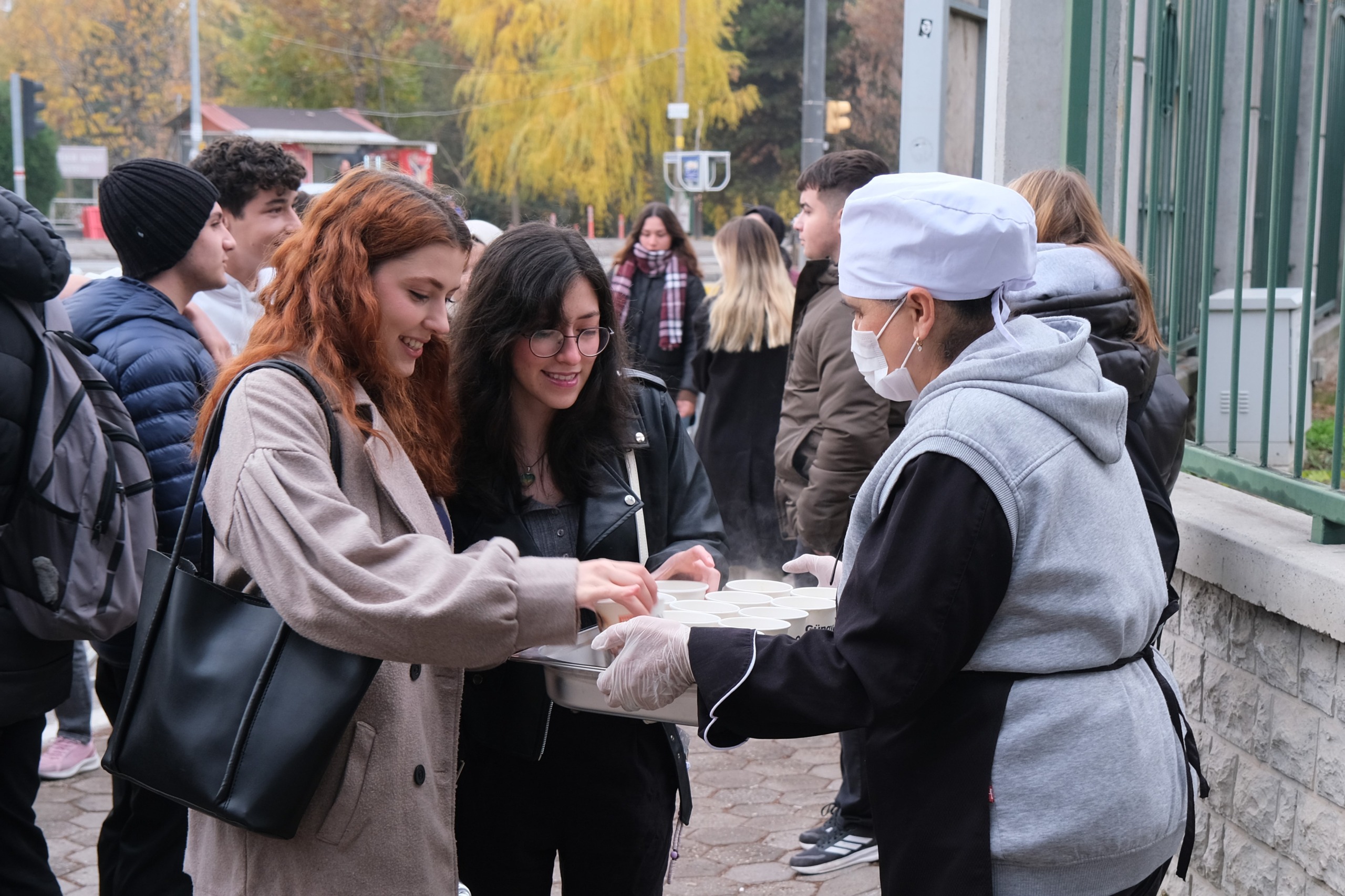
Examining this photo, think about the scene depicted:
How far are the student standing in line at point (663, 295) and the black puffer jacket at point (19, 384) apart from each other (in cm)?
496

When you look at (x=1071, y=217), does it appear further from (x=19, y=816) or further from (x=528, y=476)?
(x=19, y=816)

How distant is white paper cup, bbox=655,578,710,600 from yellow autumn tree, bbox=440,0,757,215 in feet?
122

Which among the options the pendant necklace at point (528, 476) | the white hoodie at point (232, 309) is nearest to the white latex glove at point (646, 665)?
the pendant necklace at point (528, 476)

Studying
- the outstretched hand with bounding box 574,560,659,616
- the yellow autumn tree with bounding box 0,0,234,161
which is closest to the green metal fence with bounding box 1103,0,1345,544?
the outstretched hand with bounding box 574,560,659,616

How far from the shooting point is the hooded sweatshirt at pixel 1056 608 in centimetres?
184

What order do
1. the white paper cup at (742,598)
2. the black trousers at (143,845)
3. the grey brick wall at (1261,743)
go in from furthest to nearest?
the black trousers at (143,845), the grey brick wall at (1261,743), the white paper cup at (742,598)

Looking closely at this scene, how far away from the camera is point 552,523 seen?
272 cm

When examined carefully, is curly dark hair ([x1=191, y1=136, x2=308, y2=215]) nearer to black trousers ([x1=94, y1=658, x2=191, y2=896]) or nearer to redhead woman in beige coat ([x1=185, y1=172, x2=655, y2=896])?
black trousers ([x1=94, y1=658, x2=191, y2=896])

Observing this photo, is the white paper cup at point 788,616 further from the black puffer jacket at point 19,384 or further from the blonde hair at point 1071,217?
the black puffer jacket at point 19,384

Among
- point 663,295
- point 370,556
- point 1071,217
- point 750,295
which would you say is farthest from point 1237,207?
point 370,556

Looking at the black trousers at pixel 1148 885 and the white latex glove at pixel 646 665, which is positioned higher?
the white latex glove at pixel 646 665

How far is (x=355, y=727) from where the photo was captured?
2.10 metres

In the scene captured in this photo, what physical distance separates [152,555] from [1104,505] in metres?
1.55

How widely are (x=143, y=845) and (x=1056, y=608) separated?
2542 mm
